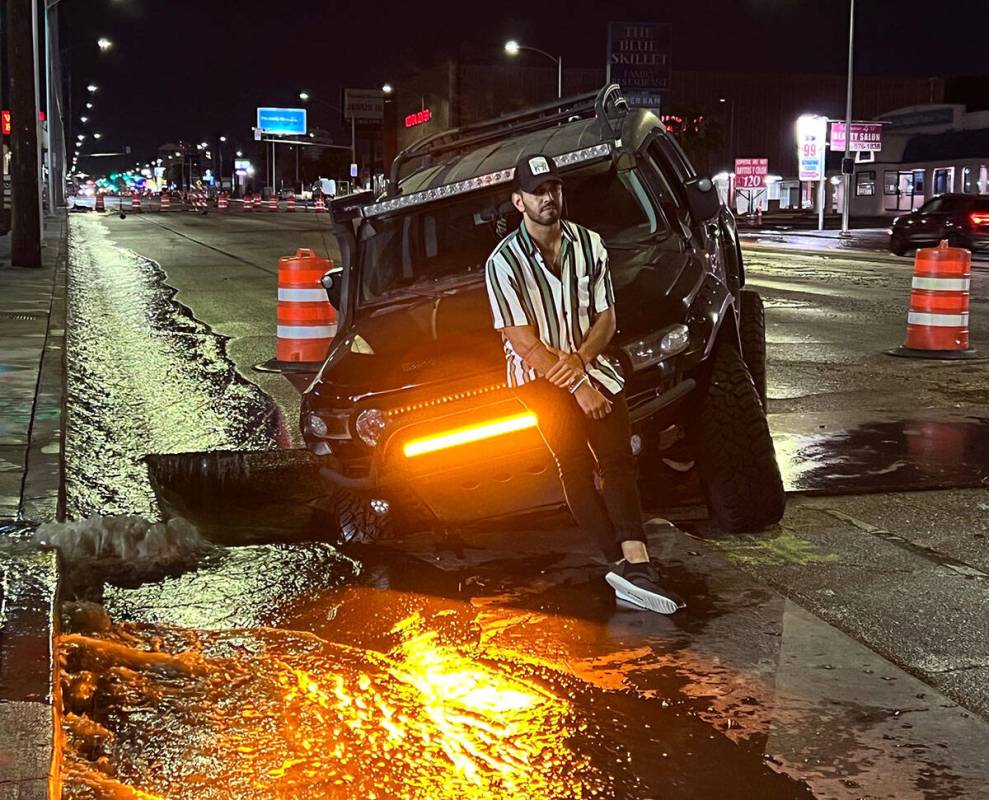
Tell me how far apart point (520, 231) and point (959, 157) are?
5696cm

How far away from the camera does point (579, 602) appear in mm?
5230

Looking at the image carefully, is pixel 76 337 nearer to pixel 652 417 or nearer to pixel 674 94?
pixel 652 417

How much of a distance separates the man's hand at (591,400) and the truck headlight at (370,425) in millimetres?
1042

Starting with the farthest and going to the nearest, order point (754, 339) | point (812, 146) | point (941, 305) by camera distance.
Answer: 1. point (812, 146)
2. point (941, 305)
3. point (754, 339)

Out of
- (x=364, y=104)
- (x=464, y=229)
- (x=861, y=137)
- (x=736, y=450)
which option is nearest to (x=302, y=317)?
(x=464, y=229)

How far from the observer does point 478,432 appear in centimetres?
538

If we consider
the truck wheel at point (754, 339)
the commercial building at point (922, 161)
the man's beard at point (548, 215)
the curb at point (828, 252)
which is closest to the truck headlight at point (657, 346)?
the man's beard at point (548, 215)

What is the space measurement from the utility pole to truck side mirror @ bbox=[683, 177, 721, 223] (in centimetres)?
1901

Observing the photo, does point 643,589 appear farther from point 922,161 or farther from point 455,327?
point 922,161

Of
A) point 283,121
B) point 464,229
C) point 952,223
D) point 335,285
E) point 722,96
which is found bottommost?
point 335,285

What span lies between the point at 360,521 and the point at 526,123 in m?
2.58

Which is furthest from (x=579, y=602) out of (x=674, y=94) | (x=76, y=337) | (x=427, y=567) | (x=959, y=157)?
(x=674, y=94)

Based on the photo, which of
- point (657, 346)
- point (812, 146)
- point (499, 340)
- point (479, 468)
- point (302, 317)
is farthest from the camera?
point (812, 146)

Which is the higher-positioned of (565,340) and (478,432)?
(565,340)
